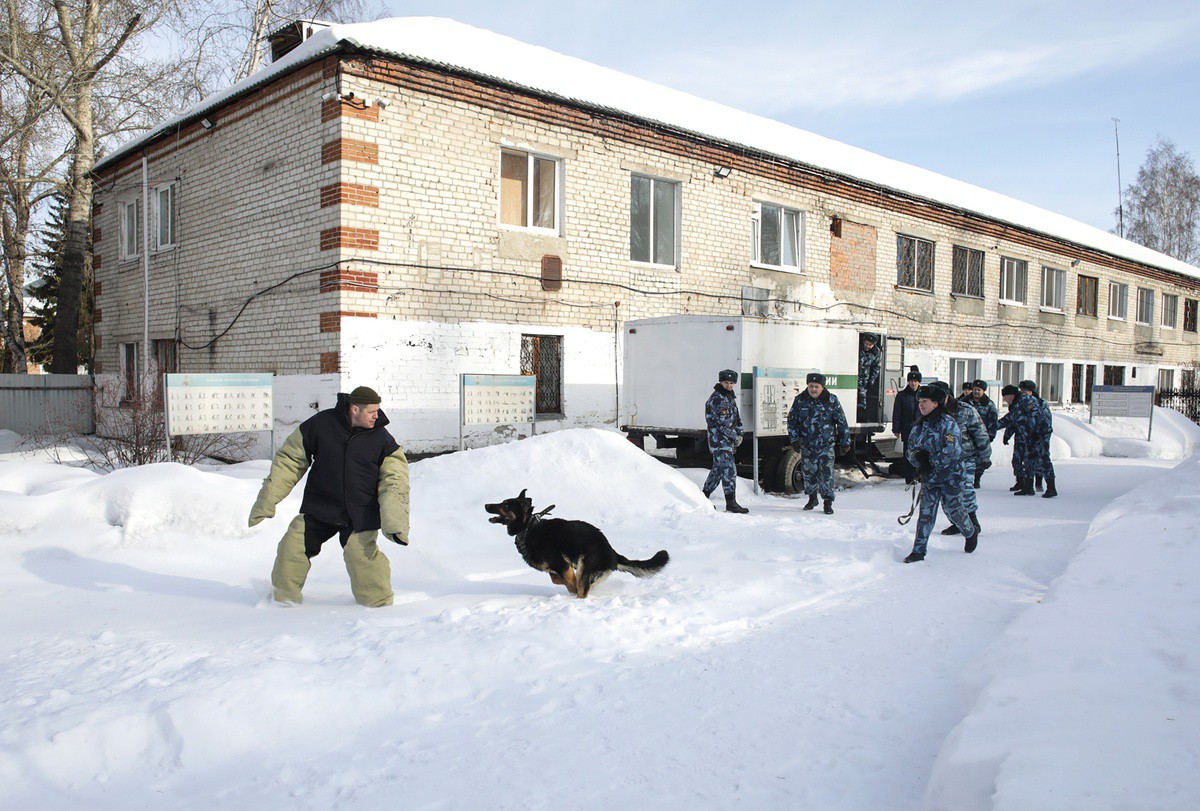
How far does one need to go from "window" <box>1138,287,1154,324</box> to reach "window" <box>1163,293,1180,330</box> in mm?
1375

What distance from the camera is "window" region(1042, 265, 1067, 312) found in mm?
27609

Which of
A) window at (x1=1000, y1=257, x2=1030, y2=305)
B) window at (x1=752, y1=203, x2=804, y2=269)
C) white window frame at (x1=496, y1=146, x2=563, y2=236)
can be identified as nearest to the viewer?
white window frame at (x1=496, y1=146, x2=563, y2=236)

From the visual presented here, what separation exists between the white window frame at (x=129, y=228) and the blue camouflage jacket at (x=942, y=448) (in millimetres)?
17042

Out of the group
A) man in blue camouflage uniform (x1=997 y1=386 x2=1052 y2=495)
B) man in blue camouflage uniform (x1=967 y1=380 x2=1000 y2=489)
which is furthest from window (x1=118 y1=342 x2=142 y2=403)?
man in blue camouflage uniform (x1=997 y1=386 x2=1052 y2=495)

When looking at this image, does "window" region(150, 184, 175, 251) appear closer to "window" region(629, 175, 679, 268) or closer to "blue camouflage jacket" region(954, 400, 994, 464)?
"window" region(629, 175, 679, 268)

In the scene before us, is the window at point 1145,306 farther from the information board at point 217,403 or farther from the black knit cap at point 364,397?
the black knit cap at point 364,397

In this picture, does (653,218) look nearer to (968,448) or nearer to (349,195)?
(349,195)

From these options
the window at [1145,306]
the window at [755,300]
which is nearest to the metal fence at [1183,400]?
the window at [1145,306]

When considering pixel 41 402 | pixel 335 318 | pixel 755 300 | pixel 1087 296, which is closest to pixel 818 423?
pixel 335 318

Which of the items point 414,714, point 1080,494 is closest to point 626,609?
point 414,714

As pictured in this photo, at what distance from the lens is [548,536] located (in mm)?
5930

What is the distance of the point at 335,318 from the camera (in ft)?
40.3

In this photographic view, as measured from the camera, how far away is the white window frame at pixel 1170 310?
113 ft

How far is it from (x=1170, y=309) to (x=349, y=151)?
3538cm
